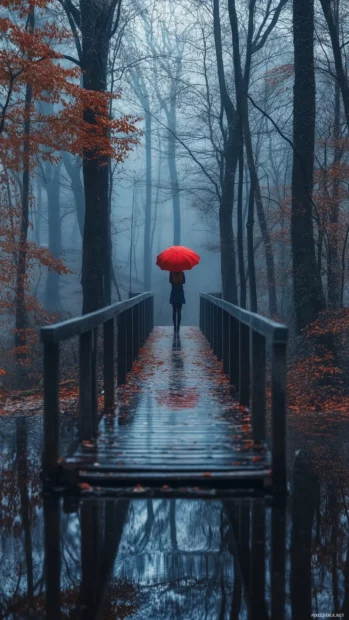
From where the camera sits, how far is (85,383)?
22.5ft

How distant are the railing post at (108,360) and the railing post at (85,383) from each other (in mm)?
1365

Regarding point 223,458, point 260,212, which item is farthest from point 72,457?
Answer: point 260,212

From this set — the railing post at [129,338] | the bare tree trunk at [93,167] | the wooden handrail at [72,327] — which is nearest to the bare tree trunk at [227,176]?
the bare tree trunk at [93,167]

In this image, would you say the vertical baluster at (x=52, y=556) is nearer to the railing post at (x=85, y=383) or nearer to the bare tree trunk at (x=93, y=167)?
the railing post at (x=85, y=383)

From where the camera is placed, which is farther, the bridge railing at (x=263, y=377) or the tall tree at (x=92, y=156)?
the tall tree at (x=92, y=156)

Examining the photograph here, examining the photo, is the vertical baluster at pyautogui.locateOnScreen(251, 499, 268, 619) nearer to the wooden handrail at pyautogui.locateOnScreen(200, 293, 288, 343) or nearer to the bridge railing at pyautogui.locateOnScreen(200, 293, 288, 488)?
the bridge railing at pyautogui.locateOnScreen(200, 293, 288, 488)

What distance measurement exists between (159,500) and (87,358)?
1.47 meters

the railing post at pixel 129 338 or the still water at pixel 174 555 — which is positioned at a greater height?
the railing post at pixel 129 338

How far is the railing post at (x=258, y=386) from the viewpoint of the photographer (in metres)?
6.82

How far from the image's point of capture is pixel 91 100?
1440 cm

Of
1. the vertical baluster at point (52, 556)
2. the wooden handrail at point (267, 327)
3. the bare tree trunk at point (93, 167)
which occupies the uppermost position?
the bare tree trunk at point (93, 167)

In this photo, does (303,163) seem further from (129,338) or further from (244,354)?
(244,354)

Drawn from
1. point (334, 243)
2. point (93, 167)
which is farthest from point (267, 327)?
point (334, 243)

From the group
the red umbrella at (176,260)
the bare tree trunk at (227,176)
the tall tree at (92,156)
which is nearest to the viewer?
the tall tree at (92,156)
